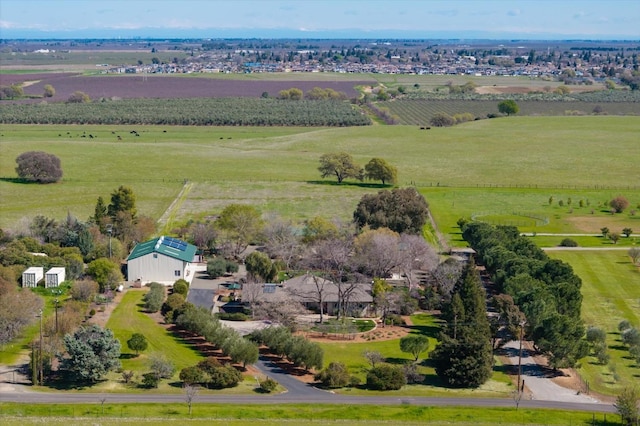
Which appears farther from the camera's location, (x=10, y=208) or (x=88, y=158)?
(x=88, y=158)

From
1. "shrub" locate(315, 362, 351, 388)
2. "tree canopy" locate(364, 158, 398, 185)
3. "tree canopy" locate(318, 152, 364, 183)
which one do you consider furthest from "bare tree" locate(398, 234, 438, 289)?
"tree canopy" locate(318, 152, 364, 183)

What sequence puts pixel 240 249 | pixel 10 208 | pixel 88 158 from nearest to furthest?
pixel 240 249, pixel 10 208, pixel 88 158

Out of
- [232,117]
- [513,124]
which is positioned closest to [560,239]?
[513,124]

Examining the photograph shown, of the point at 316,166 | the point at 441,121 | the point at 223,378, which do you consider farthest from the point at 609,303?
the point at 441,121

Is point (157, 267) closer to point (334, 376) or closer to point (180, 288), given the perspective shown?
point (180, 288)

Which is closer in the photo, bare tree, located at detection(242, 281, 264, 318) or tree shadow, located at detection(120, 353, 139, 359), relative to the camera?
tree shadow, located at detection(120, 353, 139, 359)

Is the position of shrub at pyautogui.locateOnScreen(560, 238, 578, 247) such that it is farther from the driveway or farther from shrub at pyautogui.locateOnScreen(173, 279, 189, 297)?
shrub at pyautogui.locateOnScreen(173, 279, 189, 297)

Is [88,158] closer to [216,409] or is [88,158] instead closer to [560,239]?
[560,239]
